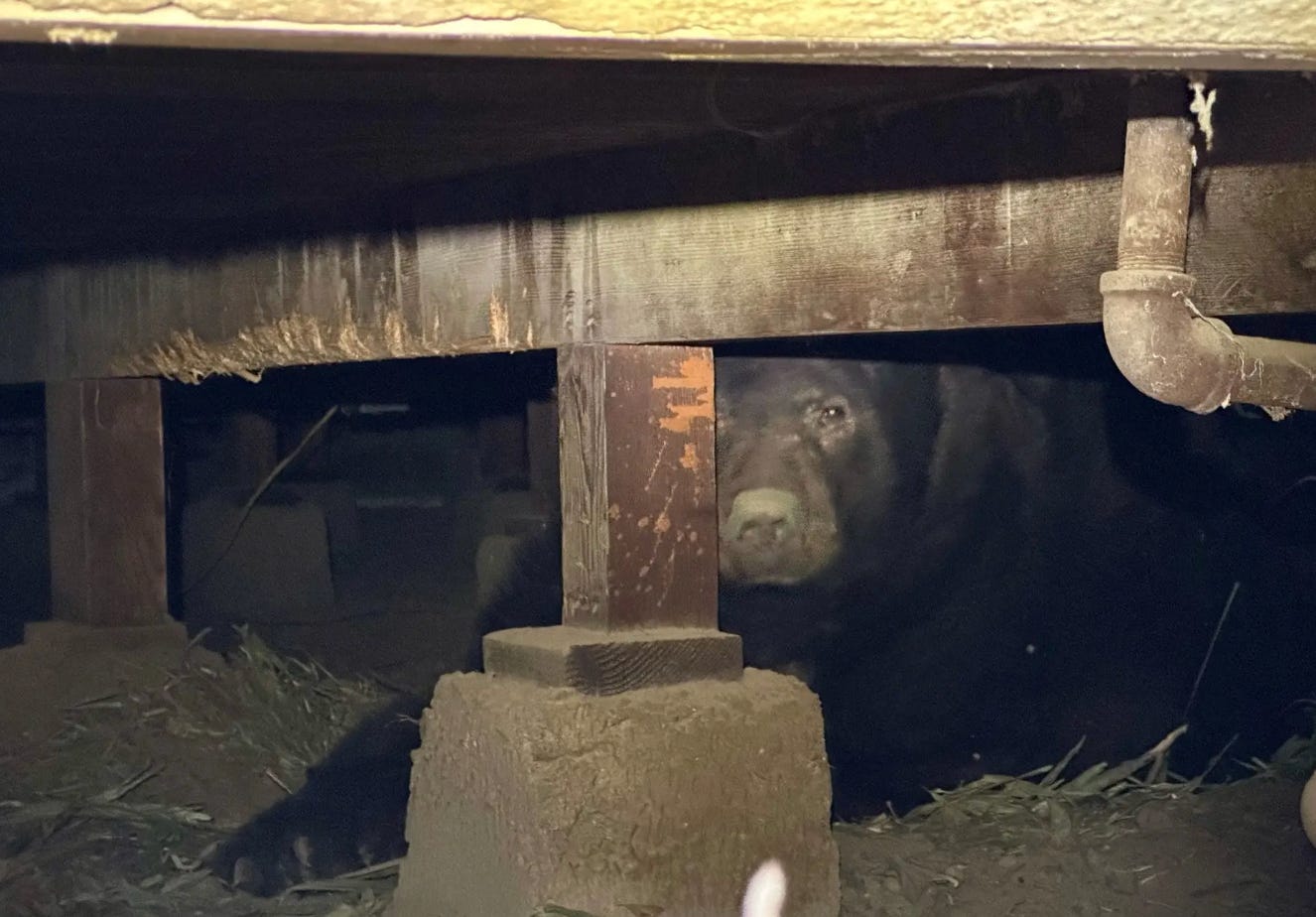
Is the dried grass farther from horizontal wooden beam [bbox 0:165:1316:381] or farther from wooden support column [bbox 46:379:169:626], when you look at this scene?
horizontal wooden beam [bbox 0:165:1316:381]

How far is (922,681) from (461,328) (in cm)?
173

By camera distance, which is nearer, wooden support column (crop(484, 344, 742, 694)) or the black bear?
wooden support column (crop(484, 344, 742, 694))

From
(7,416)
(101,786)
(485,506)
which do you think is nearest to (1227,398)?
(101,786)

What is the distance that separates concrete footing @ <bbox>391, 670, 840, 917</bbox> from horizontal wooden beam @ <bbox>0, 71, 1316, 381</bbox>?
25.8 inches

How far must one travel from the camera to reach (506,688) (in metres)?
2.77

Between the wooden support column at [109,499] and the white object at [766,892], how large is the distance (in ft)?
8.20

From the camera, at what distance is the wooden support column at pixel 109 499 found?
449cm

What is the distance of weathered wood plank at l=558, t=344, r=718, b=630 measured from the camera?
9.02 feet

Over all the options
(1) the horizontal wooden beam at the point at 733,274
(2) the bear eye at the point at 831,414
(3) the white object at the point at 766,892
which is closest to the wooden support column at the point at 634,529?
(1) the horizontal wooden beam at the point at 733,274

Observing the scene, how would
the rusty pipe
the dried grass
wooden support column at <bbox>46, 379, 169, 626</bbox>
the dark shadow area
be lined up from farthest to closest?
1. the dark shadow area
2. wooden support column at <bbox>46, 379, 169, 626</bbox>
3. the dried grass
4. the rusty pipe

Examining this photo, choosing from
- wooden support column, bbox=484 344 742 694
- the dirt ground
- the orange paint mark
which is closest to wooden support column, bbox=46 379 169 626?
the dirt ground

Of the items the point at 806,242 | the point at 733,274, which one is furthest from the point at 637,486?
the point at 806,242

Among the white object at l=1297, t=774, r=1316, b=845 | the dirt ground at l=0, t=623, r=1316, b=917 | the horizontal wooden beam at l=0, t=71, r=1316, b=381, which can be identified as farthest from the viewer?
the dirt ground at l=0, t=623, r=1316, b=917

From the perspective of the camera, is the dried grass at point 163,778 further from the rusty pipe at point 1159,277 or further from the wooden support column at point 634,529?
the rusty pipe at point 1159,277
